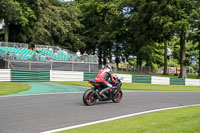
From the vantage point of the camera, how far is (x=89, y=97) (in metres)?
9.16

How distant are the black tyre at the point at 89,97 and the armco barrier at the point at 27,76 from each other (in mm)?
13136

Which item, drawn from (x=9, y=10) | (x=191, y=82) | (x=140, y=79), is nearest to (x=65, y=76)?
(x=140, y=79)

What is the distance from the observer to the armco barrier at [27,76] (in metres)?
20.6

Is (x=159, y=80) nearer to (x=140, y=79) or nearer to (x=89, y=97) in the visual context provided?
(x=140, y=79)

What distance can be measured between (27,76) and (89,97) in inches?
523

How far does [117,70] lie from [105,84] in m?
24.2

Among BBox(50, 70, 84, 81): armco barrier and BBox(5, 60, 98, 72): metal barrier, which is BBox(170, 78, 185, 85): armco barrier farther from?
BBox(50, 70, 84, 81): armco barrier

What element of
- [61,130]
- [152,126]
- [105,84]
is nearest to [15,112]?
[61,130]

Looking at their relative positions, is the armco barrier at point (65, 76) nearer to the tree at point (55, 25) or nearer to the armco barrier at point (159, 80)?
the armco barrier at point (159, 80)

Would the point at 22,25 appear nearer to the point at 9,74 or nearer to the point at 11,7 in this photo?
the point at 11,7

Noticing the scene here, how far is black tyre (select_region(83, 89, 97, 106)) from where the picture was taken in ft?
29.6

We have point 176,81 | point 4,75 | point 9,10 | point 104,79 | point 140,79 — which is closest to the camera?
point 104,79

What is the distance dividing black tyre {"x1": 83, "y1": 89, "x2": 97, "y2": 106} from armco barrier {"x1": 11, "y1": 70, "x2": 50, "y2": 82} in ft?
43.1

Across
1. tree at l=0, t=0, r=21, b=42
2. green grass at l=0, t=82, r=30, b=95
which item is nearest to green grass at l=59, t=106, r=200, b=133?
green grass at l=0, t=82, r=30, b=95
